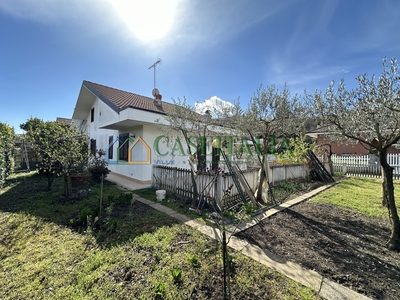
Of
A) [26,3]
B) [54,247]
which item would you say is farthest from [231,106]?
[26,3]

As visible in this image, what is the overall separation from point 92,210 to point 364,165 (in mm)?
17296

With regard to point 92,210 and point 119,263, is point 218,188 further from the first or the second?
point 92,210

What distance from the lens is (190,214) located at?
5184 mm

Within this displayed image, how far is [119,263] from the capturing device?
9.76 ft

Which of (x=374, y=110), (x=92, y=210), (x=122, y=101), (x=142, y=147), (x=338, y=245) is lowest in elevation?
(x=338, y=245)

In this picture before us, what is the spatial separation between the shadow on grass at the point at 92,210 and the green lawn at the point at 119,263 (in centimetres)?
3

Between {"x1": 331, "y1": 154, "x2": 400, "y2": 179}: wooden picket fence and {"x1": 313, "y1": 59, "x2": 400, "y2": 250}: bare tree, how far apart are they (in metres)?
11.0

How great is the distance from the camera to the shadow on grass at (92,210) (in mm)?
4037

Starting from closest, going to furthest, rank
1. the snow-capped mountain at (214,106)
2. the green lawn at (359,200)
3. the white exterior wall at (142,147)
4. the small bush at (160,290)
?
the small bush at (160,290), the green lawn at (359,200), the snow-capped mountain at (214,106), the white exterior wall at (142,147)

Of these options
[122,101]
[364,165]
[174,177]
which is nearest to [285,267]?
[174,177]

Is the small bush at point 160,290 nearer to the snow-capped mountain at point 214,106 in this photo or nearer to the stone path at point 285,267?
the stone path at point 285,267

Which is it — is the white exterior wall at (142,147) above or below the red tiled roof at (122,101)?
below

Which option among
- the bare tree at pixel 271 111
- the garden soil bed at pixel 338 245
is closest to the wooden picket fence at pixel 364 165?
the garden soil bed at pixel 338 245

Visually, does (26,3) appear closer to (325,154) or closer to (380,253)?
(380,253)
